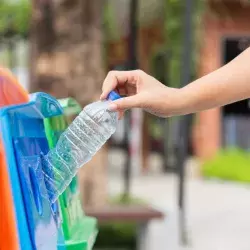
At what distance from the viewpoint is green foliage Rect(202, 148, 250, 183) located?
10500 mm

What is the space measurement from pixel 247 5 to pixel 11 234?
12513 millimetres

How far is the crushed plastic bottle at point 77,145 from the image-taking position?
1.60 metres

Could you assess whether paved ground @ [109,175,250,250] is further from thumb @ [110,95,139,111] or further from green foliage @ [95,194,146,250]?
thumb @ [110,95,139,111]

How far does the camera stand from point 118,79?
180cm

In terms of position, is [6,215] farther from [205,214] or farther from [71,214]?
[205,214]

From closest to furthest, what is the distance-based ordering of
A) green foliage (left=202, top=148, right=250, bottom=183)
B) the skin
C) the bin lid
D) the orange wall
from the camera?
1. the skin
2. the bin lid
3. green foliage (left=202, top=148, right=250, bottom=183)
4. the orange wall

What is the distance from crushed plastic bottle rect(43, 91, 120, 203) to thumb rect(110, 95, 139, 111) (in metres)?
0.02

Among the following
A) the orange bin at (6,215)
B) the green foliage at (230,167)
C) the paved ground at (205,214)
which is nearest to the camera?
the orange bin at (6,215)

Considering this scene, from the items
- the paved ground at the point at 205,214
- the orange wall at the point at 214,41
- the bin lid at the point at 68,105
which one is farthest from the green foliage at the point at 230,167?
the bin lid at the point at 68,105

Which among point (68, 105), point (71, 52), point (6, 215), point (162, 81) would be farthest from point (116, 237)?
point (162, 81)

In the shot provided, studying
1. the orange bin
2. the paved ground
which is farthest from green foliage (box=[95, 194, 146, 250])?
the orange bin

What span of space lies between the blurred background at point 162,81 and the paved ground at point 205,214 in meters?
0.01

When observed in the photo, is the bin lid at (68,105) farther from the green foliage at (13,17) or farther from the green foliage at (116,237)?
the green foliage at (13,17)

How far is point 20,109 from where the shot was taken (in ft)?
4.76
